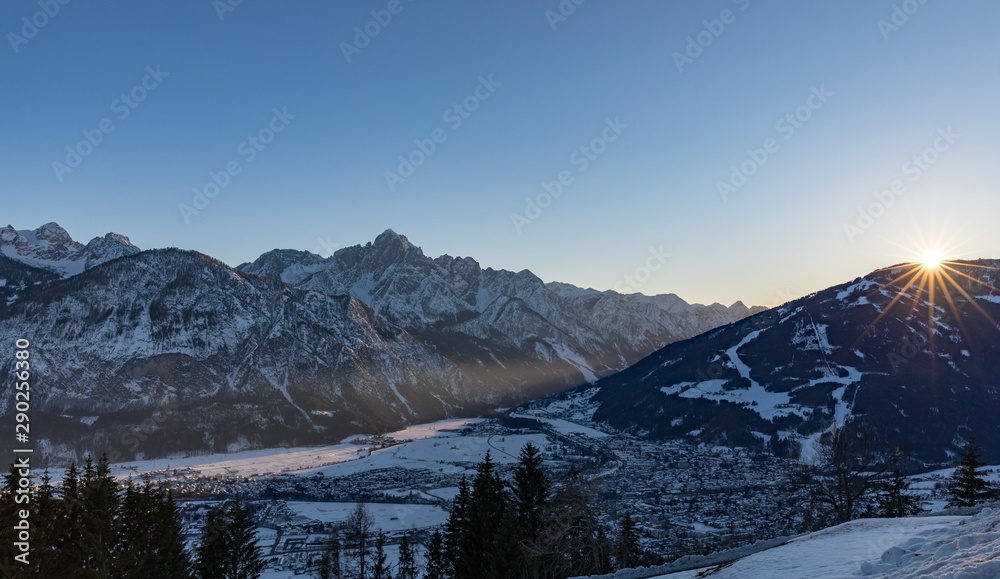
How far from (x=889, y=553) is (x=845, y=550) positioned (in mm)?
3743

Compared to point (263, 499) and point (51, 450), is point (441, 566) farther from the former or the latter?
point (51, 450)

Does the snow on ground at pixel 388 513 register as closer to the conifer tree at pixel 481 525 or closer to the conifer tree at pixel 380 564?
the conifer tree at pixel 380 564

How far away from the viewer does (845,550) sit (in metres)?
22.3

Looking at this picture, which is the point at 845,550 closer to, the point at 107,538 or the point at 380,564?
the point at 107,538

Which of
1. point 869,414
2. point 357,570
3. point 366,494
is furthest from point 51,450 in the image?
point 869,414

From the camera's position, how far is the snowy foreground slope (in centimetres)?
1603

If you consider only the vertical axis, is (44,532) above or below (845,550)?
above

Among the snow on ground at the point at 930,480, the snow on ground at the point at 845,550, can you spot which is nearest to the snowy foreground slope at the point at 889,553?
the snow on ground at the point at 845,550

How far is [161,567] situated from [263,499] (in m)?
117

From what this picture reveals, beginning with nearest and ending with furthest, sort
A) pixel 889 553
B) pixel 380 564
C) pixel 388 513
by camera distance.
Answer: pixel 889 553, pixel 380 564, pixel 388 513

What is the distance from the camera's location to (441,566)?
56969mm

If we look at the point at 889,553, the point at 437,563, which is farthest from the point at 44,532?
the point at 889,553

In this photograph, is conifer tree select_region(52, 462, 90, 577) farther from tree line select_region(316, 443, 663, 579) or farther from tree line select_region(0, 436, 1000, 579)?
tree line select_region(316, 443, 663, 579)

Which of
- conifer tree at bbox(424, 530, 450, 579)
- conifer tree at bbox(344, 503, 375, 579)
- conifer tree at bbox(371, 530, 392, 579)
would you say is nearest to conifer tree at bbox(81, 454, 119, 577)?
conifer tree at bbox(371, 530, 392, 579)
